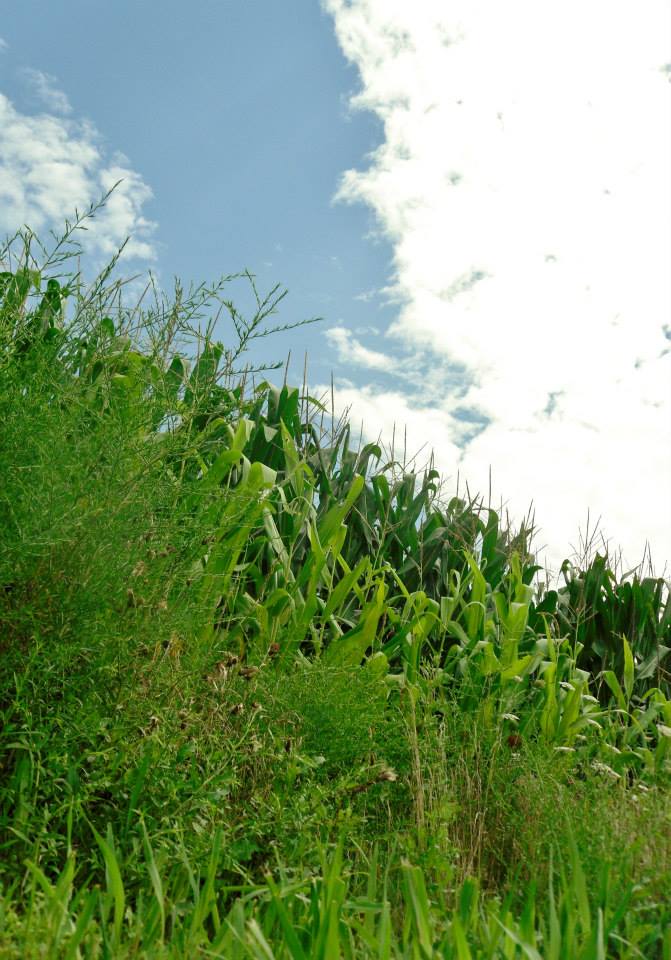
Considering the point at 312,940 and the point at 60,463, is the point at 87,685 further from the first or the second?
the point at 312,940

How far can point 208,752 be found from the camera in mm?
2516

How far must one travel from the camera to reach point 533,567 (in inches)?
194

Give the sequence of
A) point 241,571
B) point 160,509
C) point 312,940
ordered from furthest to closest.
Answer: point 241,571 < point 160,509 < point 312,940

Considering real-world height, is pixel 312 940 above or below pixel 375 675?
below

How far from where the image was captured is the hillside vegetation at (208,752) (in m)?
1.81

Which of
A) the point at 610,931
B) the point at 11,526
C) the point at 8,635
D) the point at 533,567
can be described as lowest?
the point at 610,931

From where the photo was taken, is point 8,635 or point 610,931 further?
point 8,635

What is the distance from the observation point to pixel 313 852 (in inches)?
93.3

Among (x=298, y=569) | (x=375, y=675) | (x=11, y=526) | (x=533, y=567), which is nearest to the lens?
(x=11, y=526)

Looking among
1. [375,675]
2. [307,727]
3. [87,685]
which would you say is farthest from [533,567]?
[87,685]

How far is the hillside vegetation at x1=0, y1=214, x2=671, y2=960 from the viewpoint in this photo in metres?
1.81

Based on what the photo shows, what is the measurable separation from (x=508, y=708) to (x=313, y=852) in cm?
151

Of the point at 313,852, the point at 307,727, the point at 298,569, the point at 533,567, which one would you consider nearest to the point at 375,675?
the point at 307,727

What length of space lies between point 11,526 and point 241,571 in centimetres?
134
